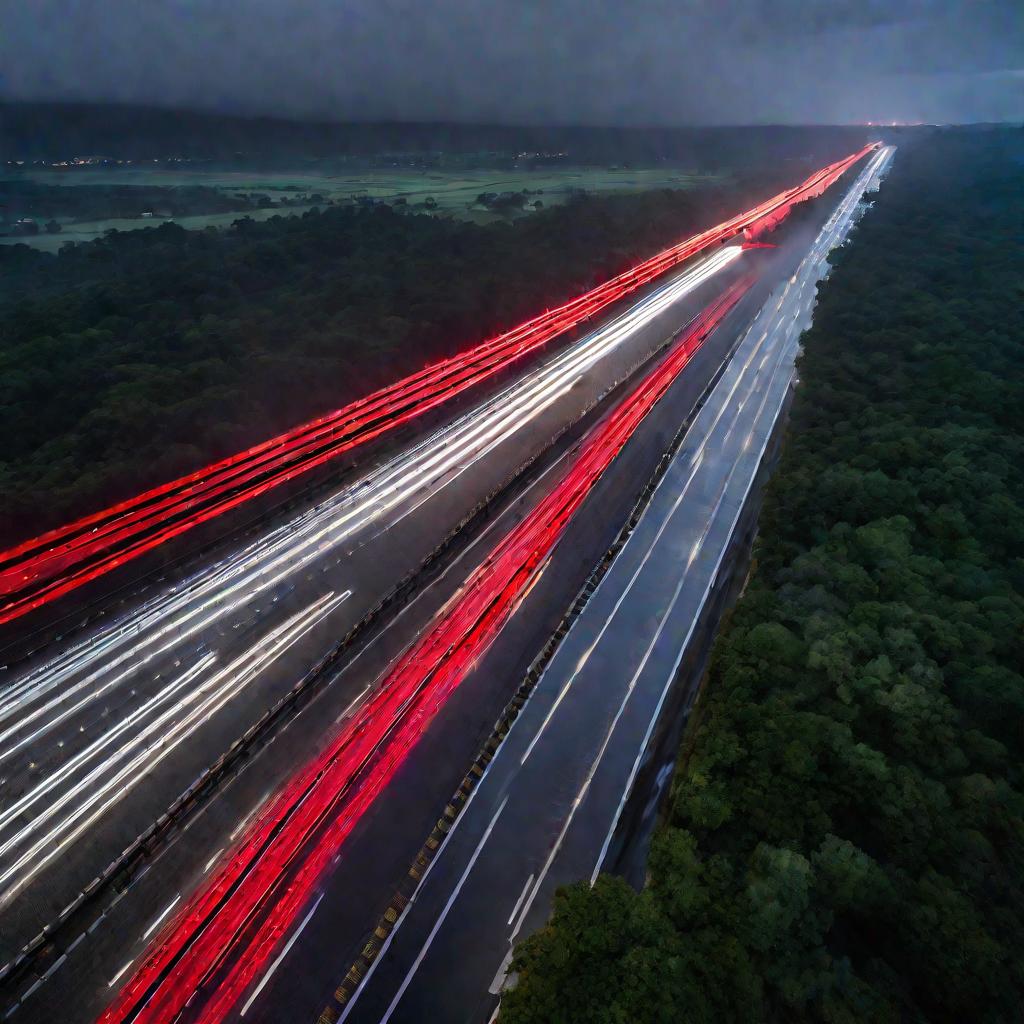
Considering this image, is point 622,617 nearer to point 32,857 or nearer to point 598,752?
point 598,752

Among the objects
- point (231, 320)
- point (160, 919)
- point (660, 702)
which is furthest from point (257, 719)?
point (231, 320)

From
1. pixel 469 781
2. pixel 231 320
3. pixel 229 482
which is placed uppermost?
pixel 231 320

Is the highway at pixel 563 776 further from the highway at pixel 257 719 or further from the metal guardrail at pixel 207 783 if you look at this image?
the metal guardrail at pixel 207 783

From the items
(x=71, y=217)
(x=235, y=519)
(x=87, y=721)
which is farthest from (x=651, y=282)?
(x=71, y=217)

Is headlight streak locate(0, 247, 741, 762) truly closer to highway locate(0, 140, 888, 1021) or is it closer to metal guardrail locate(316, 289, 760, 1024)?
highway locate(0, 140, 888, 1021)

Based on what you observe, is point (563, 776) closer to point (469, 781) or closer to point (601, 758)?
point (601, 758)

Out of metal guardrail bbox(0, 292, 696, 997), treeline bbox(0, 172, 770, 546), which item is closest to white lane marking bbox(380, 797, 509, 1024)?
metal guardrail bbox(0, 292, 696, 997)
